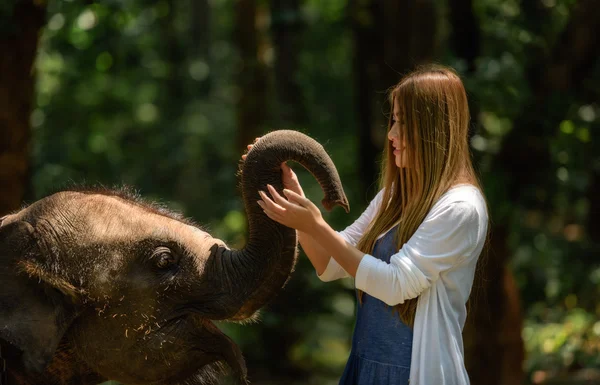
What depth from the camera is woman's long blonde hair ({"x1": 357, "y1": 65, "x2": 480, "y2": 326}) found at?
3.88 metres

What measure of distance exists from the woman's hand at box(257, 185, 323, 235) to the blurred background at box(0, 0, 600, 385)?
1592 millimetres

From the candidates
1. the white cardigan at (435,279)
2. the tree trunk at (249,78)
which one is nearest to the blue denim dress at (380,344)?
the white cardigan at (435,279)

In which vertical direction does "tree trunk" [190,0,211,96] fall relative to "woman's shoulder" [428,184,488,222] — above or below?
above

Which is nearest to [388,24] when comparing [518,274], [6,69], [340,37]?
[518,274]

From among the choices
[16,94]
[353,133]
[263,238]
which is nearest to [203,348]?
[263,238]

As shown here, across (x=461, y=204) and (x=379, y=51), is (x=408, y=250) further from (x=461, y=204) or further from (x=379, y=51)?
(x=379, y=51)

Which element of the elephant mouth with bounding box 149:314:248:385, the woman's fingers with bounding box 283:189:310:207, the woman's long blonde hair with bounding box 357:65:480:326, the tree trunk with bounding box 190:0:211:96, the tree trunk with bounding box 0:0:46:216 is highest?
the tree trunk with bounding box 190:0:211:96

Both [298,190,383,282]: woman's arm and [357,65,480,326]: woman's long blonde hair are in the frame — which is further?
[298,190,383,282]: woman's arm

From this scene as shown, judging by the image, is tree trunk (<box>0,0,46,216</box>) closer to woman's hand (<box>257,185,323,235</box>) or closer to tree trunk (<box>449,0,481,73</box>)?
woman's hand (<box>257,185,323,235</box>)

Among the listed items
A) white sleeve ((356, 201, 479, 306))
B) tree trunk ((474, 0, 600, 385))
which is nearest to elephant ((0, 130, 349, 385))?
white sleeve ((356, 201, 479, 306))

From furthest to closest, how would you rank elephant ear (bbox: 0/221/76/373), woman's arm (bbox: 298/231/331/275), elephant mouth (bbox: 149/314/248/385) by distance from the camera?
elephant mouth (bbox: 149/314/248/385)
woman's arm (bbox: 298/231/331/275)
elephant ear (bbox: 0/221/76/373)

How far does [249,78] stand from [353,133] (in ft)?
7.22

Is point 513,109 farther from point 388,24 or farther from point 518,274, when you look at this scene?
point 518,274

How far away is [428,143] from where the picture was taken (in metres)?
3.89
